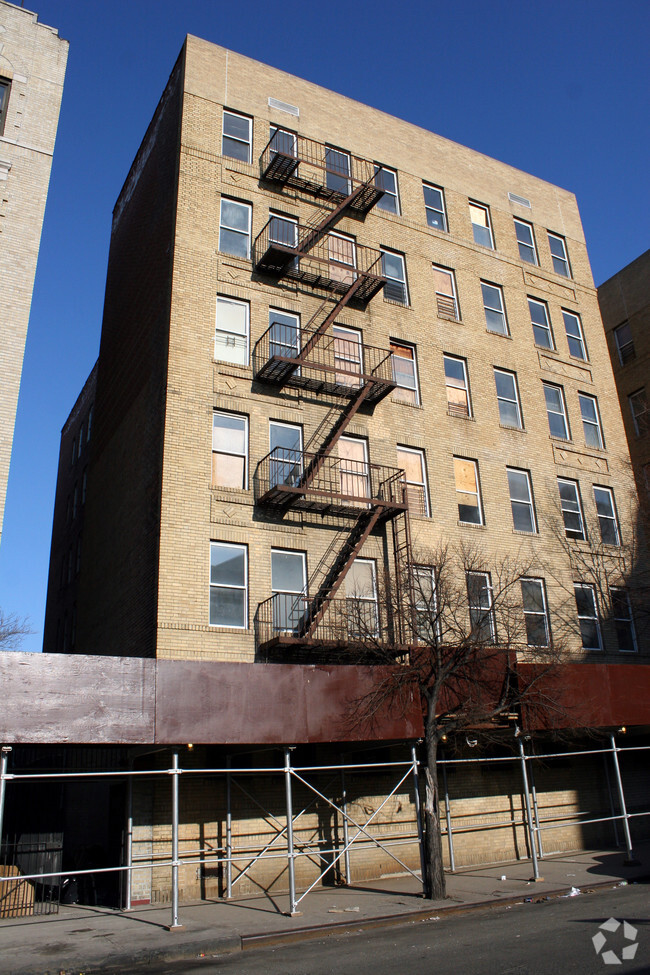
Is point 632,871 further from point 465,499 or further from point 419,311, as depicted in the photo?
point 419,311

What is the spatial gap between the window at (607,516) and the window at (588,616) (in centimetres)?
224

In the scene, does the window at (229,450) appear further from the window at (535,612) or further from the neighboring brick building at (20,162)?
the window at (535,612)

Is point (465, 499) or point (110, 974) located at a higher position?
point (465, 499)

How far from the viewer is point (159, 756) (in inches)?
671

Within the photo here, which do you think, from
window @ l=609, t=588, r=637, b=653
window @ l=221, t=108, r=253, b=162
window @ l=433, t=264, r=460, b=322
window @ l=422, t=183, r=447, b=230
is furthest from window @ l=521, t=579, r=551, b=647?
window @ l=221, t=108, r=253, b=162

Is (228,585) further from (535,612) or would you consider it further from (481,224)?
(481,224)

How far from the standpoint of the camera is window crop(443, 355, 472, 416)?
25.4 meters

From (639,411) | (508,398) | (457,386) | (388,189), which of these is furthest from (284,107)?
(639,411)

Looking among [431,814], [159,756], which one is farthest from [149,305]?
[431,814]

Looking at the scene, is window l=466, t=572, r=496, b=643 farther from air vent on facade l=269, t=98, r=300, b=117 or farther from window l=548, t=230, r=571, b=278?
air vent on facade l=269, t=98, r=300, b=117

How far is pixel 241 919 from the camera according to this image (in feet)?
44.7

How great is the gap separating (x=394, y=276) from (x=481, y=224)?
5.82 metres

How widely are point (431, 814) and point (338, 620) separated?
571cm

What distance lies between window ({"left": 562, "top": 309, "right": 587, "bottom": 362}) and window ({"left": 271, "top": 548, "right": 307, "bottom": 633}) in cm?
1533
